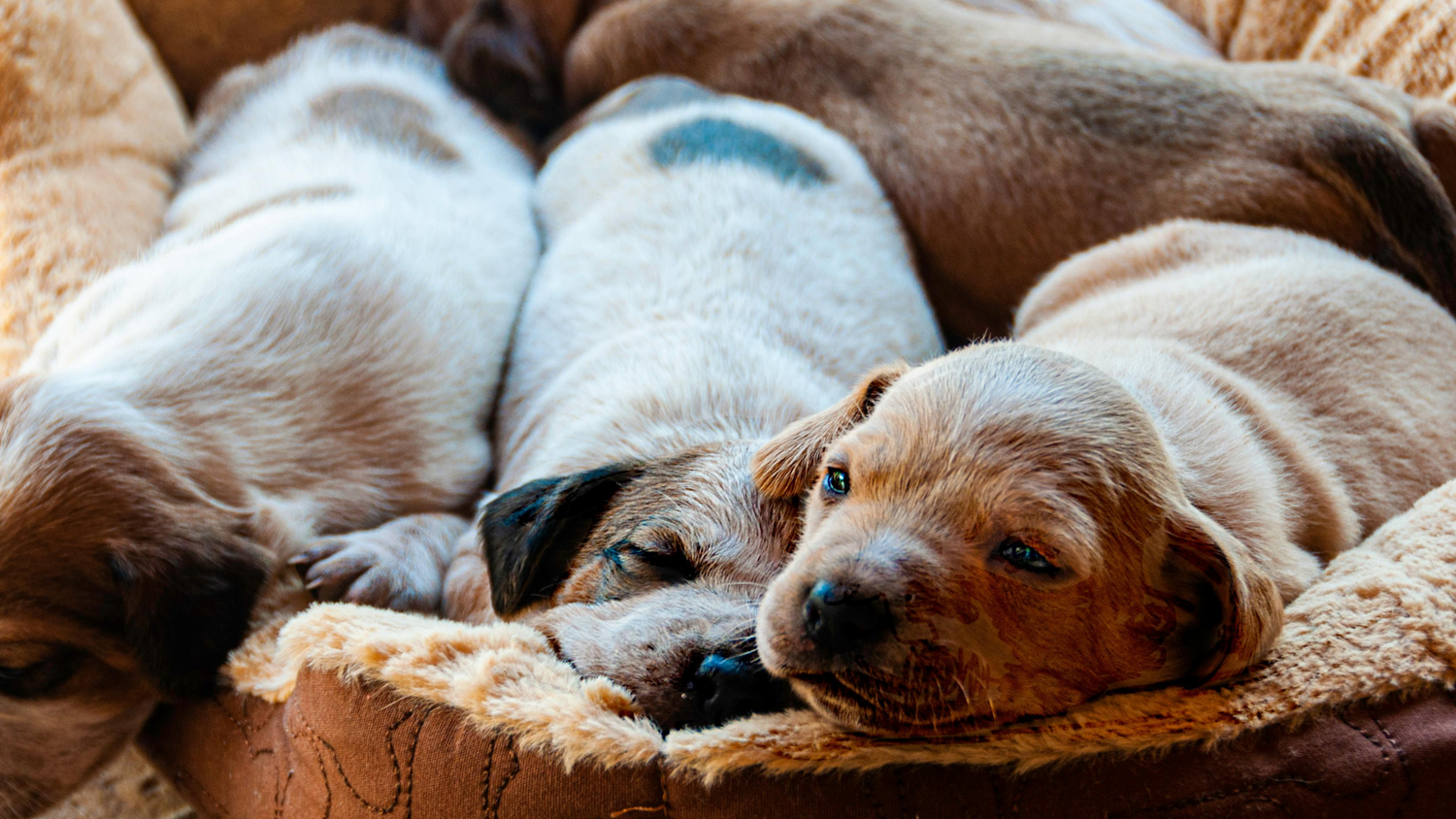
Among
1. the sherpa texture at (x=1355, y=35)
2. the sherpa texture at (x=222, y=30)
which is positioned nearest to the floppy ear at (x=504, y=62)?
the sherpa texture at (x=222, y=30)

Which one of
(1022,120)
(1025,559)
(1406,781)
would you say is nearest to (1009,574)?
(1025,559)

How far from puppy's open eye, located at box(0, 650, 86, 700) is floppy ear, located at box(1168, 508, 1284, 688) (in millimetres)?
1909

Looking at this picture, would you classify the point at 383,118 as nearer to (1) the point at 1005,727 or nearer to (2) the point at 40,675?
(2) the point at 40,675

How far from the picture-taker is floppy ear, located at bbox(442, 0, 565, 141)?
156 inches

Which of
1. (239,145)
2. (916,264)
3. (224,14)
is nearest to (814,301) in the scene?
(916,264)

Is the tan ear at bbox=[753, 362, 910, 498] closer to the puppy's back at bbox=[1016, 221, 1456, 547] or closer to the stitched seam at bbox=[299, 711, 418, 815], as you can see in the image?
the puppy's back at bbox=[1016, 221, 1456, 547]

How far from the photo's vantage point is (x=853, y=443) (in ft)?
5.41

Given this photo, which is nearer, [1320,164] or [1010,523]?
[1010,523]

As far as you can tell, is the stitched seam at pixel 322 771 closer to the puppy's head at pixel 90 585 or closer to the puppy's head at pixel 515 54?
the puppy's head at pixel 90 585

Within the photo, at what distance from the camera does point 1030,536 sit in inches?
57.1

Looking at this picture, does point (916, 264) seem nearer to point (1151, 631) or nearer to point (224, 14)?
point (1151, 631)

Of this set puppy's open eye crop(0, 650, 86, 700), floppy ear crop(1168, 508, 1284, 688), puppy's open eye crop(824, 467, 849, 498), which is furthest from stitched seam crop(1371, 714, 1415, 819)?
puppy's open eye crop(0, 650, 86, 700)

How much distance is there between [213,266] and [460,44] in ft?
5.64

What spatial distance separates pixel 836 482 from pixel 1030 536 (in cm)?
34
